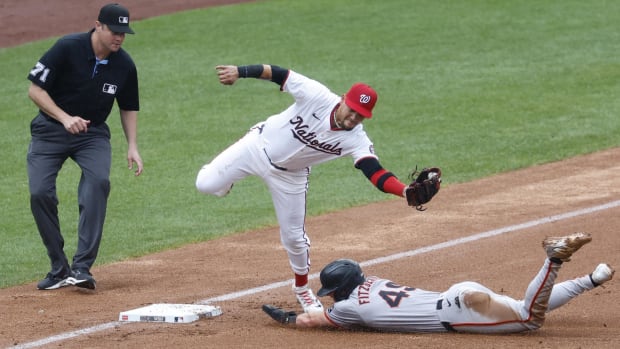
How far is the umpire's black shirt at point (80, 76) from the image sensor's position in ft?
27.2

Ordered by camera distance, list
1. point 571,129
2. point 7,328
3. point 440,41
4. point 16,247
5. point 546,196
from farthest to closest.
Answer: point 440,41, point 571,129, point 546,196, point 16,247, point 7,328

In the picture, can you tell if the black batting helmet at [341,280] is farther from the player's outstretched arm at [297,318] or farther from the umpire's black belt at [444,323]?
the umpire's black belt at [444,323]

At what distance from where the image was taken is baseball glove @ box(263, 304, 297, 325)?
7.43 metres

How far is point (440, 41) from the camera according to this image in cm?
1920

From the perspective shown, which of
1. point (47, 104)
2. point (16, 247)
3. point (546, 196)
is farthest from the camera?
point (546, 196)

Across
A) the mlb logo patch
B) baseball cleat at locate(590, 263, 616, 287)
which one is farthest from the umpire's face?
baseball cleat at locate(590, 263, 616, 287)

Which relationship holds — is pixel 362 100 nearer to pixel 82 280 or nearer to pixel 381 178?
pixel 381 178

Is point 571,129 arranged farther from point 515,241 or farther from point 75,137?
point 75,137

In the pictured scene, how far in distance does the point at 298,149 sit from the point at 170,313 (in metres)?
1.40

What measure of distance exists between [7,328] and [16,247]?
299cm

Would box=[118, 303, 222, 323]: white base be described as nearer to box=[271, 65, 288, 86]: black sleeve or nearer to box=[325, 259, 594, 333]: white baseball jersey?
box=[325, 259, 594, 333]: white baseball jersey

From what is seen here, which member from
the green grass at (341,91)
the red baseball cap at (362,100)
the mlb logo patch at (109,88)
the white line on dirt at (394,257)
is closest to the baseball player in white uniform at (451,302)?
the red baseball cap at (362,100)

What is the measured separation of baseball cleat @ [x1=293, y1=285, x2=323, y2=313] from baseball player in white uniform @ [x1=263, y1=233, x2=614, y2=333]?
0.49m

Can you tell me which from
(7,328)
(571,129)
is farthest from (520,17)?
(7,328)
